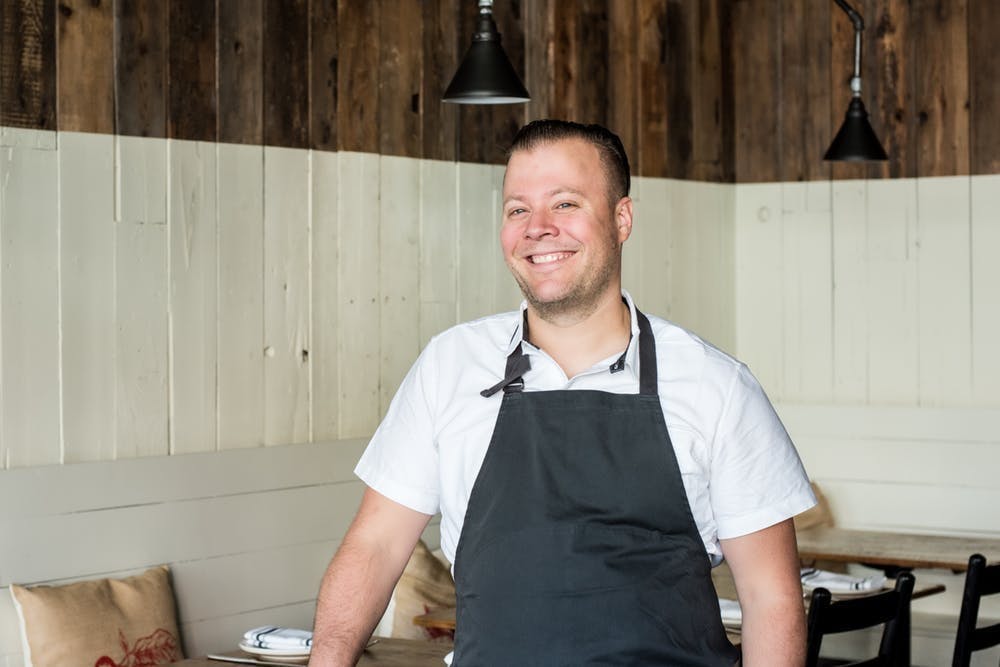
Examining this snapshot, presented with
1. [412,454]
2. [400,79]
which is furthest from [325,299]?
[412,454]

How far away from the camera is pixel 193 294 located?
14.9ft

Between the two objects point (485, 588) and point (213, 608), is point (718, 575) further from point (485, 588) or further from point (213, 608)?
point (485, 588)

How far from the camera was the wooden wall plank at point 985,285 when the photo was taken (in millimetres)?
6285

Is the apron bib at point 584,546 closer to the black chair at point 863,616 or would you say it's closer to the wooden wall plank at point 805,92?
the black chair at point 863,616

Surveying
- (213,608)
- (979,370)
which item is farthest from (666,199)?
(213,608)

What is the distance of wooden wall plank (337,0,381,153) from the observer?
5090mm

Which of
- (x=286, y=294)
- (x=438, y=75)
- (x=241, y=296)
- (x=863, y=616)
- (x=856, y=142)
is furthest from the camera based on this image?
(x=856, y=142)

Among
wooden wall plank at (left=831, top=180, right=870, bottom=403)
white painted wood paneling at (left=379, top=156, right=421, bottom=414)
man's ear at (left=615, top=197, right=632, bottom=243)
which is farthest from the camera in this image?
wooden wall plank at (left=831, top=180, right=870, bottom=403)

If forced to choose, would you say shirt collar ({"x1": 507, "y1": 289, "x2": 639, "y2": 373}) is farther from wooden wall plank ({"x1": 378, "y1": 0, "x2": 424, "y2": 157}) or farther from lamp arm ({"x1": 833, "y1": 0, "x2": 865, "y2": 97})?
lamp arm ({"x1": 833, "y1": 0, "x2": 865, "y2": 97})

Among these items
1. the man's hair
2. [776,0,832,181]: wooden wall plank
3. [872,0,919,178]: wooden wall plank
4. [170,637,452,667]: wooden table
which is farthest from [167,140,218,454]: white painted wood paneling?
[872,0,919,178]: wooden wall plank

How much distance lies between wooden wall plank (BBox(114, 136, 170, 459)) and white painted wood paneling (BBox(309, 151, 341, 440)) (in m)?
0.66

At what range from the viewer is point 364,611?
2396mm

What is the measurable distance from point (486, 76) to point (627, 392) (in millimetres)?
2234

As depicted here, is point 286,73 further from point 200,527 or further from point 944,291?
point 944,291
